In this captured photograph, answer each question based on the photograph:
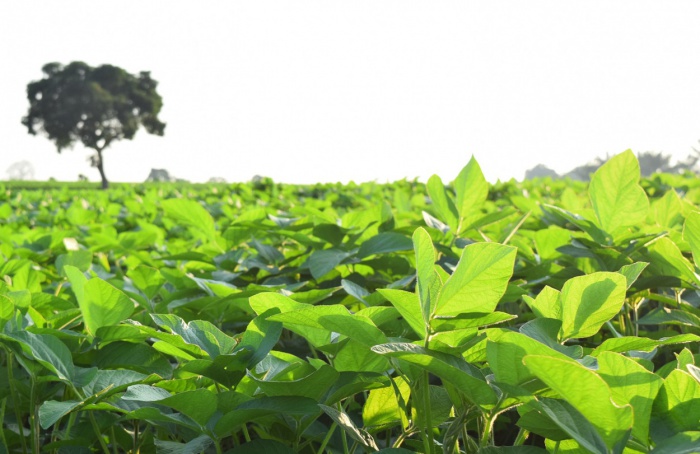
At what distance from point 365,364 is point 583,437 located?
0.30 m

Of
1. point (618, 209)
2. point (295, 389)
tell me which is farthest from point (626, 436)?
point (618, 209)

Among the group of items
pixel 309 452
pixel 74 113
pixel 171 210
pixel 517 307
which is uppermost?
pixel 74 113

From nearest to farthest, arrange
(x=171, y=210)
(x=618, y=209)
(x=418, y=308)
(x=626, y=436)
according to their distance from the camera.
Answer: (x=626, y=436) < (x=418, y=308) < (x=618, y=209) < (x=171, y=210)

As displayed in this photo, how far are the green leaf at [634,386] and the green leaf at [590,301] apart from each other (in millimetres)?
135

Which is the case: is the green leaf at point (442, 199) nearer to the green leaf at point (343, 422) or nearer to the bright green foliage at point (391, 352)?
the bright green foliage at point (391, 352)

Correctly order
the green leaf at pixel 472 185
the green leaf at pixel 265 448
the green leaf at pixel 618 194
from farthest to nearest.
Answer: the green leaf at pixel 472 185 → the green leaf at pixel 618 194 → the green leaf at pixel 265 448

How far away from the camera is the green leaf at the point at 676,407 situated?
63 cm

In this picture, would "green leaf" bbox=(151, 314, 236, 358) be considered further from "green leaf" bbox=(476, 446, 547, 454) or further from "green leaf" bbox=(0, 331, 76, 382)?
"green leaf" bbox=(476, 446, 547, 454)

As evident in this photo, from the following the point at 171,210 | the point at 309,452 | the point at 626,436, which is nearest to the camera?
the point at 626,436

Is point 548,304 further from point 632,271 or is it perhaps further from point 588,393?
point 588,393

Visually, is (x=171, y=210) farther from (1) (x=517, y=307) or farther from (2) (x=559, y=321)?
(2) (x=559, y=321)

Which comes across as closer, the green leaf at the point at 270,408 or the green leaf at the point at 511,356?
the green leaf at the point at 511,356

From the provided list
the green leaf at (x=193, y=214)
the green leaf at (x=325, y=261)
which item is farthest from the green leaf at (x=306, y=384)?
the green leaf at (x=193, y=214)

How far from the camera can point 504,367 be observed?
2.08 feet
